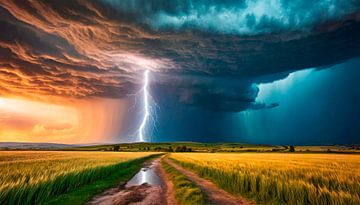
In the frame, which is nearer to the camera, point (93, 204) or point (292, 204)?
point (292, 204)

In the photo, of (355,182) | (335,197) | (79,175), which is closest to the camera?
(335,197)

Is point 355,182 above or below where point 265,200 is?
above

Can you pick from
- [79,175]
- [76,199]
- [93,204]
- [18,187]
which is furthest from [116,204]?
[79,175]

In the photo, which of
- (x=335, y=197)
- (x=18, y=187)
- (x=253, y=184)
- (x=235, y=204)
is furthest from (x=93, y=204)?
(x=335, y=197)

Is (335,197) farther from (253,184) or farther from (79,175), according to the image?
(79,175)

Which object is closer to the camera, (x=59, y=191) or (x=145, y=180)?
(x=59, y=191)

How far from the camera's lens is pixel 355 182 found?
8203mm

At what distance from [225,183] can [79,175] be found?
9217 millimetres

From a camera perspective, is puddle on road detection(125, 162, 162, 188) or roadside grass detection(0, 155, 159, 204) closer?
roadside grass detection(0, 155, 159, 204)

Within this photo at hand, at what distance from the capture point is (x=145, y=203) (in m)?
11.4

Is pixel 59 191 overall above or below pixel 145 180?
above

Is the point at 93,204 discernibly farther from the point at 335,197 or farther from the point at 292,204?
the point at 335,197

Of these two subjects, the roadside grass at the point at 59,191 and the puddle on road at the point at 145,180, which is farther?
the puddle on road at the point at 145,180

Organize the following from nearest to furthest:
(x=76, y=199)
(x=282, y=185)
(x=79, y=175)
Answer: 1. (x=282, y=185)
2. (x=76, y=199)
3. (x=79, y=175)
